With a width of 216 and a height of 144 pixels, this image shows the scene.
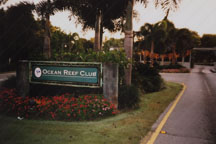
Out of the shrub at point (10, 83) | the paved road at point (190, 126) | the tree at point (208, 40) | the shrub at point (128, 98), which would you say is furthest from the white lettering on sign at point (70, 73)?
the tree at point (208, 40)

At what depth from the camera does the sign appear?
7.30 meters

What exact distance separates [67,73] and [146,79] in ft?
21.8

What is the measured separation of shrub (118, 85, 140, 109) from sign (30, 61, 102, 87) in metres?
1.21

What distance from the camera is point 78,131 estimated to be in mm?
5301

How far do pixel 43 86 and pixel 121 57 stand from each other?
401 centimetres

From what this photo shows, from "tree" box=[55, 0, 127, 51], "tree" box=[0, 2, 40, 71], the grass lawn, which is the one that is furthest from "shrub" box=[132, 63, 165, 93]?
"tree" box=[0, 2, 40, 71]

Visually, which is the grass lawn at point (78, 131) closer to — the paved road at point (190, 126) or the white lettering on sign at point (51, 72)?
the paved road at point (190, 126)

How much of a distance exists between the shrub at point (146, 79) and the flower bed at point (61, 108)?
16.1 feet

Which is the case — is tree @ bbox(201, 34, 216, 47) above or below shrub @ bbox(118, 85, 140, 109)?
above

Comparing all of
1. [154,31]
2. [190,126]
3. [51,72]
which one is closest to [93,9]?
[51,72]

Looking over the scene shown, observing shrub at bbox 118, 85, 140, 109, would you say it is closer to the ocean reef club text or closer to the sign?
the sign

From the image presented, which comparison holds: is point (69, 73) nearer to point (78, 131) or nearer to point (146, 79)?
point (78, 131)

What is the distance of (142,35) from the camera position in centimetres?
3619

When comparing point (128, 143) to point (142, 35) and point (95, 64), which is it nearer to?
point (95, 64)
